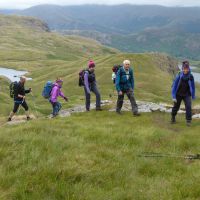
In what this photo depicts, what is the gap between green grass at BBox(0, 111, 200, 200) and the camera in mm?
9586

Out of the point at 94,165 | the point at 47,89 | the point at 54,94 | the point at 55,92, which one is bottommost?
the point at 54,94

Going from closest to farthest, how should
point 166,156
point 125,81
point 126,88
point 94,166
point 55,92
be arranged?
point 94,166 < point 166,156 < point 125,81 < point 126,88 < point 55,92

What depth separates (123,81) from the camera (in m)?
23.2

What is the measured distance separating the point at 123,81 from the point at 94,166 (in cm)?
1232

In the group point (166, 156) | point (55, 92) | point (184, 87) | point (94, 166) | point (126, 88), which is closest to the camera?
point (94, 166)

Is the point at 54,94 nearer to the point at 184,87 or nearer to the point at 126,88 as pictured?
the point at 126,88

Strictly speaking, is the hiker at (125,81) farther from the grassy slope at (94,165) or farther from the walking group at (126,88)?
the grassy slope at (94,165)

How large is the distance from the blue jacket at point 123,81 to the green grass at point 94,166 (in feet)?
21.5

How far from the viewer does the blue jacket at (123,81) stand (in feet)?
75.3

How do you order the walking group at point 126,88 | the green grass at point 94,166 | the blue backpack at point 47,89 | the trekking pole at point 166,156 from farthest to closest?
1. the blue backpack at point 47,89
2. the walking group at point 126,88
3. the trekking pole at point 166,156
4. the green grass at point 94,166

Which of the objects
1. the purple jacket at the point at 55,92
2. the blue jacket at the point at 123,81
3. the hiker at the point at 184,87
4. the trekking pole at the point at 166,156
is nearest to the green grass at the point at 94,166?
the trekking pole at the point at 166,156

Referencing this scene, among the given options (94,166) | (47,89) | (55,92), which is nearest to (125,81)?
(55,92)

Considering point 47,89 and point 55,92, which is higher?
point 47,89

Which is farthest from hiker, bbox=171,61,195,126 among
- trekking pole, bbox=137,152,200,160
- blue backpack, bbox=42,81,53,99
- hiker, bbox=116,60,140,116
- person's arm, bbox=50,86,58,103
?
blue backpack, bbox=42,81,53,99
